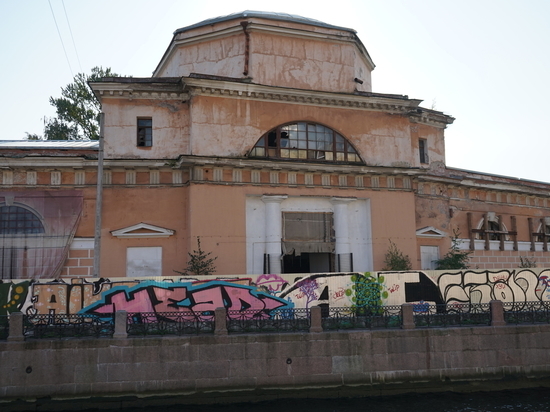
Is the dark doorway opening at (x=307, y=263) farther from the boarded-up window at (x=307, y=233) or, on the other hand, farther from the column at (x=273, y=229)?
the column at (x=273, y=229)

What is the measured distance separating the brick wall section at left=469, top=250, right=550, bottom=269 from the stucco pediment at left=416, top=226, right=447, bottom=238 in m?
3.25

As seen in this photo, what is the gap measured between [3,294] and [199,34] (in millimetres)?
15557

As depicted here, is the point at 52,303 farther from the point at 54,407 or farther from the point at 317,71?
the point at 317,71

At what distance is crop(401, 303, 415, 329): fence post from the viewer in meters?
17.8

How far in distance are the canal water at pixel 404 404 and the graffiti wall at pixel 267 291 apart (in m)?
3.07

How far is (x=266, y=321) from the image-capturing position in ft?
57.3

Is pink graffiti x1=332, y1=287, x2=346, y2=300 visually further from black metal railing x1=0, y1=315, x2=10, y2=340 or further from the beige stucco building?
black metal railing x1=0, y1=315, x2=10, y2=340

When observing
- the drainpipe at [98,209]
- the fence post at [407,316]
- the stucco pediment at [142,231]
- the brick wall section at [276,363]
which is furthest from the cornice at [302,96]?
the brick wall section at [276,363]

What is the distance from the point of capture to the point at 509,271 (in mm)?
22094

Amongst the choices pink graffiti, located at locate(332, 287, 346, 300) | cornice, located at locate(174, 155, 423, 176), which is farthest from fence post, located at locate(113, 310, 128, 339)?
cornice, located at locate(174, 155, 423, 176)

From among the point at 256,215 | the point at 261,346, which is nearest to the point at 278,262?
the point at 256,215

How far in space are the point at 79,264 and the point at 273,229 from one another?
8673 millimetres

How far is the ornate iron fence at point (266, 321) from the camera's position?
1720cm

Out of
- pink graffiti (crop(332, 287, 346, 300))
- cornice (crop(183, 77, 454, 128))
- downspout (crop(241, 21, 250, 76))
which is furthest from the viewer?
downspout (crop(241, 21, 250, 76))
